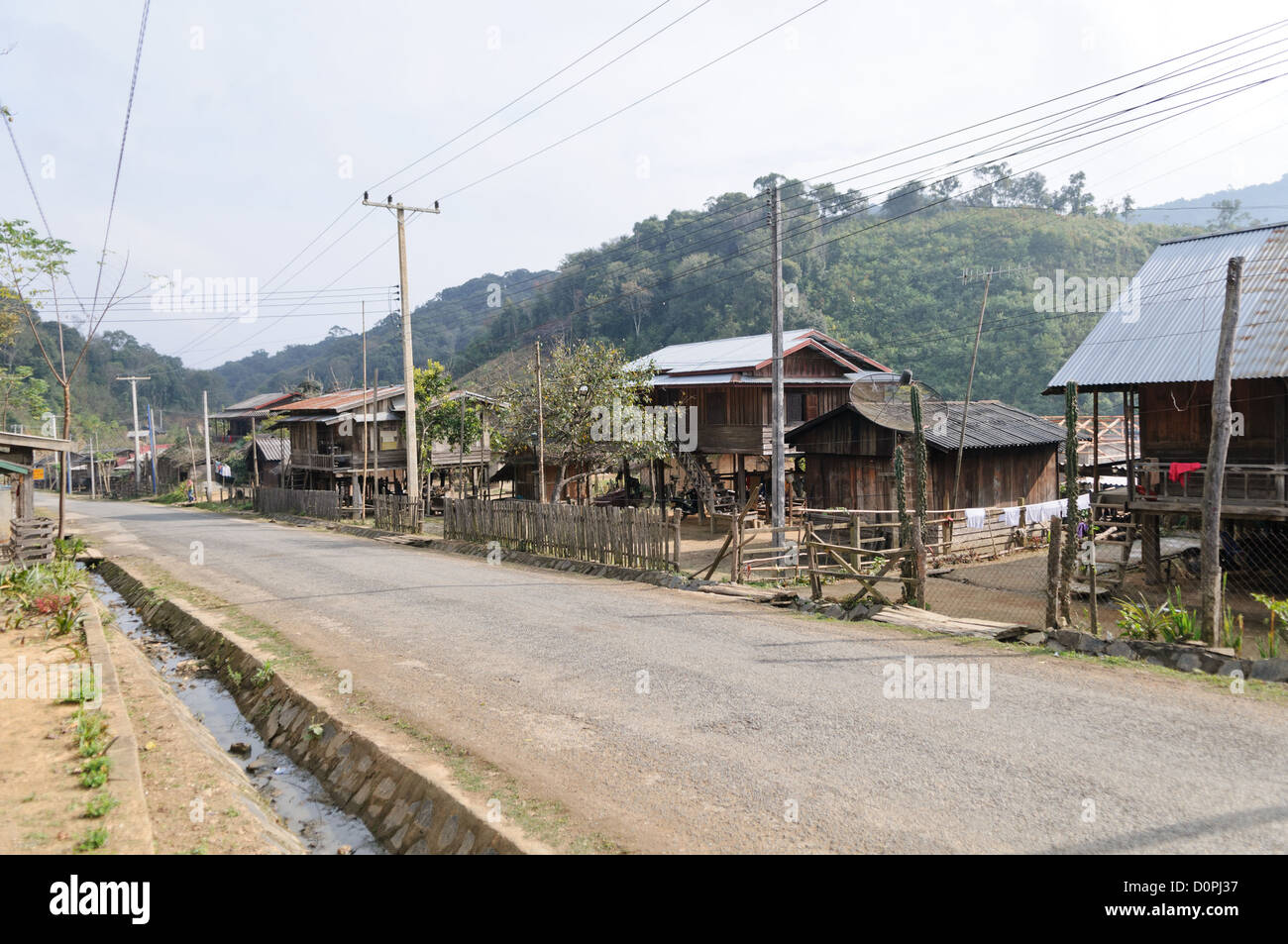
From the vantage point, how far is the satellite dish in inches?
931

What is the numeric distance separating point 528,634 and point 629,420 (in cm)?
1433

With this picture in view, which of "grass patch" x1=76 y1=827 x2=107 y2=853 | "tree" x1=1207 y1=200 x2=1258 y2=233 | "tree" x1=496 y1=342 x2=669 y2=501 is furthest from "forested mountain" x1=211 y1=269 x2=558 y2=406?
"grass patch" x1=76 y1=827 x2=107 y2=853

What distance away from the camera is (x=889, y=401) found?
2506 cm

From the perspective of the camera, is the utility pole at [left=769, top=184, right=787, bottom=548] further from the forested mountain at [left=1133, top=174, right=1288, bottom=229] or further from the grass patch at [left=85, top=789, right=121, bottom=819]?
the forested mountain at [left=1133, top=174, right=1288, bottom=229]

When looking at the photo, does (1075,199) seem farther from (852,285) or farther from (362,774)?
(362,774)

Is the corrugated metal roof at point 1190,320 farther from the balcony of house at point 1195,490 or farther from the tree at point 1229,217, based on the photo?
the tree at point 1229,217

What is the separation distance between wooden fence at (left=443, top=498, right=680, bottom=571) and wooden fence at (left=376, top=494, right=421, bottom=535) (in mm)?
3959

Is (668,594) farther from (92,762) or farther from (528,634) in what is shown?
(92,762)

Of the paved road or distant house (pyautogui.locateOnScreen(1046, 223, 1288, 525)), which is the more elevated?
distant house (pyautogui.locateOnScreen(1046, 223, 1288, 525))

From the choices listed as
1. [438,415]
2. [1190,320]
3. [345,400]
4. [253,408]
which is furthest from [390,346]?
[1190,320]

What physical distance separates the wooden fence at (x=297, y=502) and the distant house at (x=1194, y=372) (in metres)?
29.4

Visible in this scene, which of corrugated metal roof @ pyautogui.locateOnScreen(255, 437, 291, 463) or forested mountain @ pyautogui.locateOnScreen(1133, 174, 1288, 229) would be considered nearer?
corrugated metal roof @ pyautogui.locateOnScreen(255, 437, 291, 463)

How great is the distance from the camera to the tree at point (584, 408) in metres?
25.4
